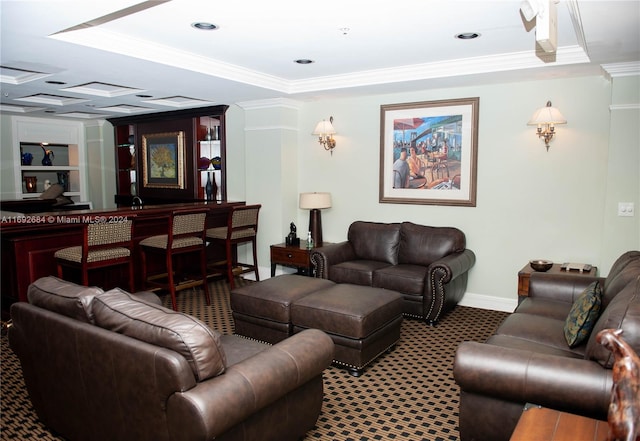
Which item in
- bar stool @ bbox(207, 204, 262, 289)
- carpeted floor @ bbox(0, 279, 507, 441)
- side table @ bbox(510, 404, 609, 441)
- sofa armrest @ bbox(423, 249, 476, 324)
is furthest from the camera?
bar stool @ bbox(207, 204, 262, 289)

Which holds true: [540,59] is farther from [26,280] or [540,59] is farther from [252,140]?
[26,280]

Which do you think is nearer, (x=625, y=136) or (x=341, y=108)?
(x=625, y=136)

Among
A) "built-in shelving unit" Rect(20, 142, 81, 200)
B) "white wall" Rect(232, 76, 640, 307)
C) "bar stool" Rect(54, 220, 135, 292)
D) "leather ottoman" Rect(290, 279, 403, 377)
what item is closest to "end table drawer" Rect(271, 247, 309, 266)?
"white wall" Rect(232, 76, 640, 307)

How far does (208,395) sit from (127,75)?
144 inches

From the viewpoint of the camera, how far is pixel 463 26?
3439 mm

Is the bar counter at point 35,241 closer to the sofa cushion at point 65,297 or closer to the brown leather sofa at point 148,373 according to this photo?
the sofa cushion at point 65,297

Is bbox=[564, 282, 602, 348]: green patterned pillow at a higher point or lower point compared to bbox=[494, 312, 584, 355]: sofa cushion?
higher

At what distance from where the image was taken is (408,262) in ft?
16.9

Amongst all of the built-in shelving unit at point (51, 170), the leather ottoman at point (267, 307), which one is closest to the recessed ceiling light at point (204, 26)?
the leather ottoman at point (267, 307)

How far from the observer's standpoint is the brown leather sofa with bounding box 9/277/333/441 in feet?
6.20

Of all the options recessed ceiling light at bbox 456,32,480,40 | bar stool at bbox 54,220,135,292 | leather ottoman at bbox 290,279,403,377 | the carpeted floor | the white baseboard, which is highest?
recessed ceiling light at bbox 456,32,480,40

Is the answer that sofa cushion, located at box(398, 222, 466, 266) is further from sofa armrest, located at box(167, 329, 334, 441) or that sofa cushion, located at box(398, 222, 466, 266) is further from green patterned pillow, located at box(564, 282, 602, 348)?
sofa armrest, located at box(167, 329, 334, 441)

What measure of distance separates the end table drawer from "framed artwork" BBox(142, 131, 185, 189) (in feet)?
6.85

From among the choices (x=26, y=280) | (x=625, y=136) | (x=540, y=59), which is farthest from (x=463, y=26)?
(x=26, y=280)
